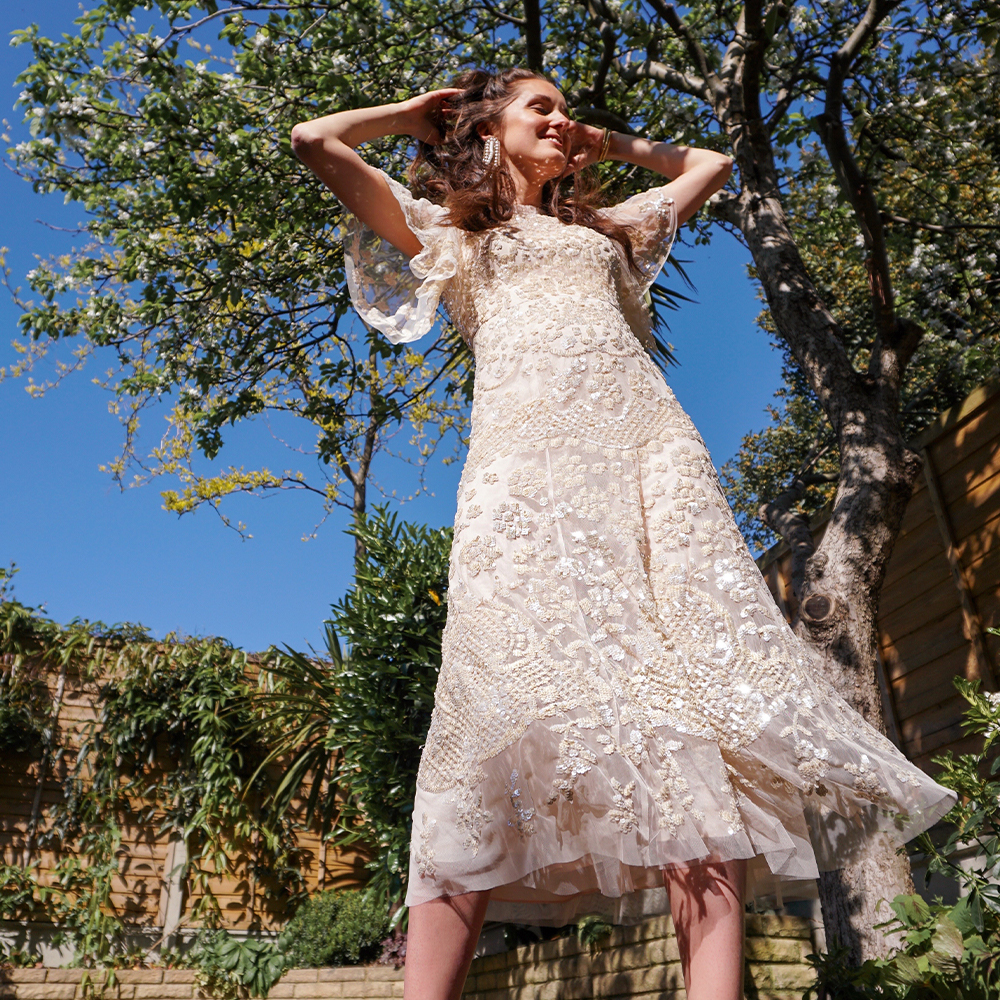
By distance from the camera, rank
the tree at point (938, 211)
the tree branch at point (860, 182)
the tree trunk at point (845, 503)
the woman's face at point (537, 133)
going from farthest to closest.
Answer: the tree at point (938, 211)
the tree branch at point (860, 182)
the tree trunk at point (845, 503)
the woman's face at point (537, 133)

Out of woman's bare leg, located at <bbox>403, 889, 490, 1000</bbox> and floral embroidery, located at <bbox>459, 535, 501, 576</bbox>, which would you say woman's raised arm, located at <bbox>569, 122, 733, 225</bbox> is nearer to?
floral embroidery, located at <bbox>459, 535, 501, 576</bbox>

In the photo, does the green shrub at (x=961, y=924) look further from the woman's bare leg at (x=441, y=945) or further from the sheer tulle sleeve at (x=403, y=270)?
the sheer tulle sleeve at (x=403, y=270)

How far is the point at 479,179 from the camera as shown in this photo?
201 centimetres

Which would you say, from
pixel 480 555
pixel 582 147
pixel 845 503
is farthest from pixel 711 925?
pixel 845 503

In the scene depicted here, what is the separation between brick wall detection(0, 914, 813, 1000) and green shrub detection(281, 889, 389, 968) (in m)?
0.31

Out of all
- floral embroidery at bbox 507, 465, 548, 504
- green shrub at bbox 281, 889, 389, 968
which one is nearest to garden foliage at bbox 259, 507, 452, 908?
green shrub at bbox 281, 889, 389, 968

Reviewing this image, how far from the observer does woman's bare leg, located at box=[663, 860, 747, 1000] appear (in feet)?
3.59

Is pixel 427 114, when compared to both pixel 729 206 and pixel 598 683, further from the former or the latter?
pixel 729 206

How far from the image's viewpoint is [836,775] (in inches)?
46.2

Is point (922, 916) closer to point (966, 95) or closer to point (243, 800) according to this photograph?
point (966, 95)

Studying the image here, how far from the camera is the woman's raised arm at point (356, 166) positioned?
1883 mm

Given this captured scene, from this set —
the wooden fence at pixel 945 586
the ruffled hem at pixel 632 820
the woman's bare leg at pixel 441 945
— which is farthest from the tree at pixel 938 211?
the woman's bare leg at pixel 441 945

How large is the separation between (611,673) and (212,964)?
623cm

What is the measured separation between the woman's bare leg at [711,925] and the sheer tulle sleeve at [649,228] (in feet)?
4.21
